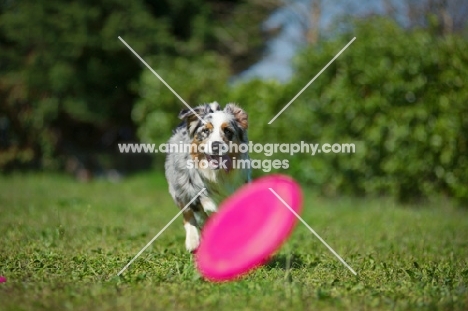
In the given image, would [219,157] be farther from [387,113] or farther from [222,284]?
[387,113]

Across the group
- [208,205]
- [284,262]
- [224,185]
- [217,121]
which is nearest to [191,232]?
[208,205]

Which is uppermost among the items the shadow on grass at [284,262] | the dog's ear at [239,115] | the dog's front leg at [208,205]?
the dog's ear at [239,115]

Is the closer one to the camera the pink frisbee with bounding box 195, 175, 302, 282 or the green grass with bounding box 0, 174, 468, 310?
the green grass with bounding box 0, 174, 468, 310

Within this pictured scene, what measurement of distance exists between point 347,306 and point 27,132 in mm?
15584

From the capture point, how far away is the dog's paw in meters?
5.92

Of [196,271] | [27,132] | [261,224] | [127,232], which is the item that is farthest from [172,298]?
[27,132]

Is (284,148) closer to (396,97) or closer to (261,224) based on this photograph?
(396,97)

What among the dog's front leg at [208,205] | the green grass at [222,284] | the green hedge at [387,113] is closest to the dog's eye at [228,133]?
the dog's front leg at [208,205]

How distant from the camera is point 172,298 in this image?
3.94m

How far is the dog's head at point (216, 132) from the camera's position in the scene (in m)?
5.62

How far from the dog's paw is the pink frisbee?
115cm

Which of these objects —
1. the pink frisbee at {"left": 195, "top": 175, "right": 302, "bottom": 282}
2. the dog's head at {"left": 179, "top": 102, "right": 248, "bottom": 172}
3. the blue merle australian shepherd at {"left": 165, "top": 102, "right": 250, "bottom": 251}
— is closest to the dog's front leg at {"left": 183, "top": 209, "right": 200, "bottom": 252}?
the blue merle australian shepherd at {"left": 165, "top": 102, "right": 250, "bottom": 251}

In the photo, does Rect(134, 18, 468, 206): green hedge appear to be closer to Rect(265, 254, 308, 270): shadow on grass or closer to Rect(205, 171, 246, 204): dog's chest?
Rect(265, 254, 308, 270): shadow on grass

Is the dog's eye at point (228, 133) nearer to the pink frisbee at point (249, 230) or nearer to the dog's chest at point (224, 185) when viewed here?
the dog's chest at point (224, 185)
